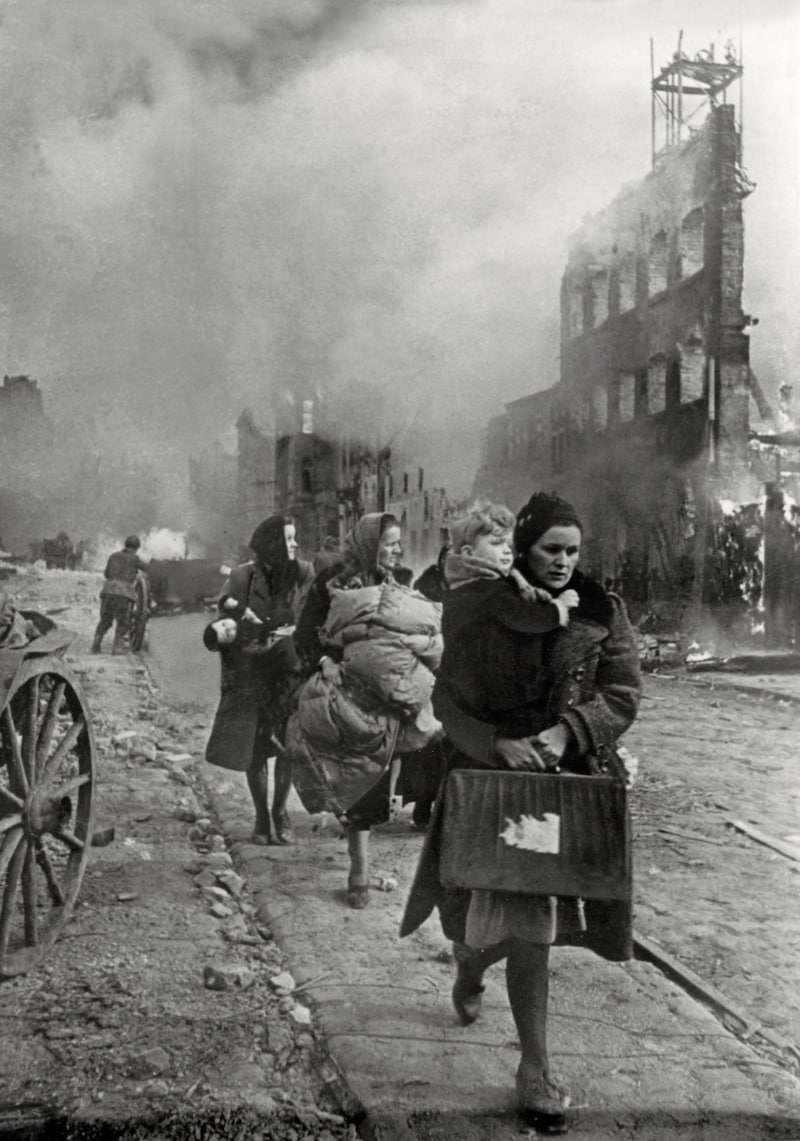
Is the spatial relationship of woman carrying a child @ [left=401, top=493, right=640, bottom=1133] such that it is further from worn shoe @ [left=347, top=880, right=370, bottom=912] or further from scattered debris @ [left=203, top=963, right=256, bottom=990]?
worn shoe @ [left=347, top=880, right=370, bottom=912]

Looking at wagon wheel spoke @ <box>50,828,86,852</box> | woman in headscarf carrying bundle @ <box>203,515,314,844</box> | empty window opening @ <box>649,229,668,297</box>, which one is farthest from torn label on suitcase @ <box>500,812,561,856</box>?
empty window opening @ <box>649,229,668,297</box>

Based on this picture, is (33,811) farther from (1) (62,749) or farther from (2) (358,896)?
(2) (358,896)

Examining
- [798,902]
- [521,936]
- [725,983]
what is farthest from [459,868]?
[798,902]

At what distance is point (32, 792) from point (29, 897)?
0.34 meters

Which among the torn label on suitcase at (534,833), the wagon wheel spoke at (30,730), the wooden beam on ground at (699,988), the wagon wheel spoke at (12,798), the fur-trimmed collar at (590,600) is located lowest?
the wooden beam on ground at (699,988)

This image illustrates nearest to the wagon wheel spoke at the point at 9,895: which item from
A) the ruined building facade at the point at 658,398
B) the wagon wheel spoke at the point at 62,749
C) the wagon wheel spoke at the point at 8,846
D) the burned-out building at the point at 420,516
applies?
the wagon wheel spoke at the point at 8,846

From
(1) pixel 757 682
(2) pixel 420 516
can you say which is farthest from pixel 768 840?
(2) pixel 420 516

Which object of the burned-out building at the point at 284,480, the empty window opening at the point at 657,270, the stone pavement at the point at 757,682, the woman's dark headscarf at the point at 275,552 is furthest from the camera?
the empty window opening at the point at 657,270

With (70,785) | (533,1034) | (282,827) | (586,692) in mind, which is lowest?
(282,827)

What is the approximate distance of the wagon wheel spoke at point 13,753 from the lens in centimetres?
274

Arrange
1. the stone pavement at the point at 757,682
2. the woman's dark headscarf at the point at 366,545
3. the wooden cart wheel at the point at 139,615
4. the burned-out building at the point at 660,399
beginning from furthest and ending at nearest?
the burned-out building at the point at 660,399 → the wooden cart wheel at the point at 139,615 → the stone pavement at the point at 757,682 → the woman's dark headscarf at the point at 366,545

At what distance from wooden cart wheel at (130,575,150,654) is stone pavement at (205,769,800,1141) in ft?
31.0

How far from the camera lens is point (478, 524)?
2766 millimetres

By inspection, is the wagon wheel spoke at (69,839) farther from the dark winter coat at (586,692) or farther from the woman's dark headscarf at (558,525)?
the woman's dark headscarf at (558,525)
